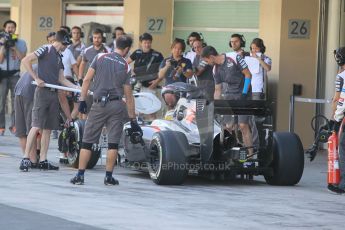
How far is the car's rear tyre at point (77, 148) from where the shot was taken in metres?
13.8

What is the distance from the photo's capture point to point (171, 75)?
608 inches

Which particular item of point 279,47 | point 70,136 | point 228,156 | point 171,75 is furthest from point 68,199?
point 279,47

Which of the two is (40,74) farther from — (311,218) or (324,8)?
(324,8)

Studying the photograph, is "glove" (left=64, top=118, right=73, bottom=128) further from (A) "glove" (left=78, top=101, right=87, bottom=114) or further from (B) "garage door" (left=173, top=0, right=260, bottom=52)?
(B) "garage door" (left=173, top=0, right=260, bottom=52)

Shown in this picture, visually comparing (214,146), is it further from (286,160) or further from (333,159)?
(333,159)

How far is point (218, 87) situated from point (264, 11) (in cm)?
476

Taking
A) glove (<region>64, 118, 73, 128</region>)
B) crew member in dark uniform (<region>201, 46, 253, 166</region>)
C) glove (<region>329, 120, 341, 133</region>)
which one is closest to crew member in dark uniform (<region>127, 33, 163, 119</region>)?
glove (<region>64, 118, 73, 128</region>)

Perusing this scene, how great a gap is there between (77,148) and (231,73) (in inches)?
93.1

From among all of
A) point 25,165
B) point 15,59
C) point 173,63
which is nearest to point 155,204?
point 25,165

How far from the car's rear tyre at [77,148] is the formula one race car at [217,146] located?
3.85 ft

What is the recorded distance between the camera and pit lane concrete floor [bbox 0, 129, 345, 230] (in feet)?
30.2

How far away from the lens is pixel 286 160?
1251 cm

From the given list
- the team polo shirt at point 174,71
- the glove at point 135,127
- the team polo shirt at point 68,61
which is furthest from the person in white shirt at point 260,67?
the glove at point 135,127

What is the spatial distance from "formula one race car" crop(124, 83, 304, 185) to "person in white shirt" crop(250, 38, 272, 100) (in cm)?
445
